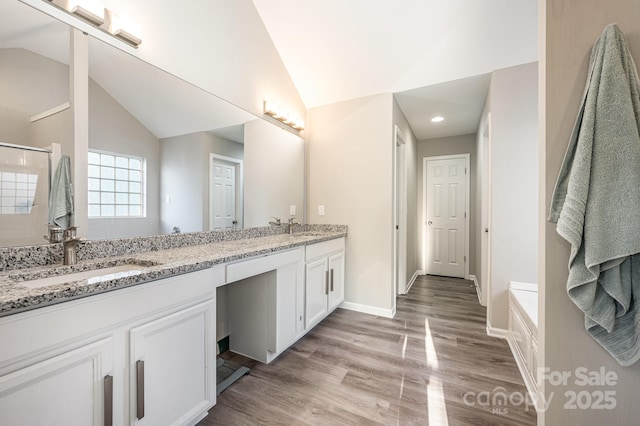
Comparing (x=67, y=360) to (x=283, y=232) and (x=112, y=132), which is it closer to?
(x=112, y=132)

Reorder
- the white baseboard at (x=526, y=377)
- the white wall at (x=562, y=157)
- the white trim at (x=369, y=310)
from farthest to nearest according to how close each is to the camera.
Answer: the white trim at (x=369, y=310) < the white baseboard at (x=526, y=377) < the white wall at (x=562, y=157)

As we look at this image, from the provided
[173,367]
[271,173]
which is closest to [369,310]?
[271,173]

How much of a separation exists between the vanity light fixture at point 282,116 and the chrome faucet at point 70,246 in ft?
6.12


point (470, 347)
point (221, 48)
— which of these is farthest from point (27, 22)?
point (470, 347)

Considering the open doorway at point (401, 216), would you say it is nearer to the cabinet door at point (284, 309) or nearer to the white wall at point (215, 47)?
the white wall at point (215, 47)

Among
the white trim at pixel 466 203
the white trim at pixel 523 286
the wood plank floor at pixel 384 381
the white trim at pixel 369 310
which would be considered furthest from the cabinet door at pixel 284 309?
the white trim at pixel 466 203

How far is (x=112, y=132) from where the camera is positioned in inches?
58.2

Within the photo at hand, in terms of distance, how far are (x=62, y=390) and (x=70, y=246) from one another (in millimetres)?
647

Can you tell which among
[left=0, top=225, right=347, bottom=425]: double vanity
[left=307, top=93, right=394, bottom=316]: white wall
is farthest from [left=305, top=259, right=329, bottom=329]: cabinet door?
[left=307, top=93, right=394, bottom=316]: white wall

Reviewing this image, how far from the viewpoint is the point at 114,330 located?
37.8 inches

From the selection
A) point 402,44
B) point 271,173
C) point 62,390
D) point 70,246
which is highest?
point 402,44

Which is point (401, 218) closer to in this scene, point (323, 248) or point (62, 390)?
point (323, 248)

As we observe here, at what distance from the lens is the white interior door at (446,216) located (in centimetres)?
437

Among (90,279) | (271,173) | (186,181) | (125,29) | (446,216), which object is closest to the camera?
(90,279)
